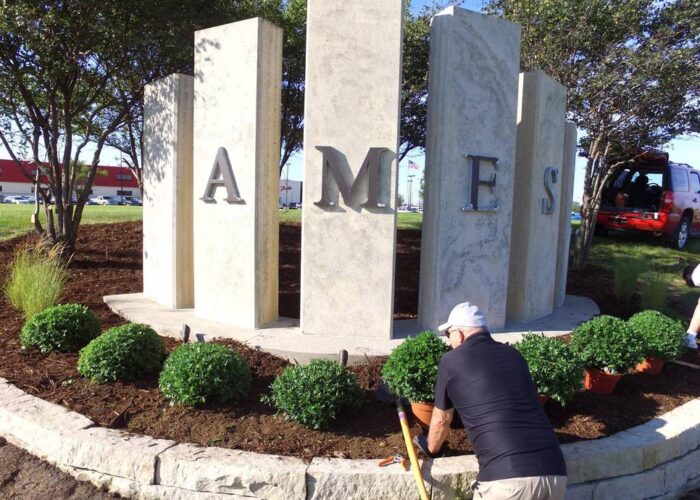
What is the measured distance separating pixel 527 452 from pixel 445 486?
68cm

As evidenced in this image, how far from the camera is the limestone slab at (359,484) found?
3.03 metres

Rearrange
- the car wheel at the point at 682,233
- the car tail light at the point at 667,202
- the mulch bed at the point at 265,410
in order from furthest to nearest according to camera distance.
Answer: the car wheel at the point at 682,233 < the car tail light at the point at 667,202 < the mulch bed at the point at 265,410

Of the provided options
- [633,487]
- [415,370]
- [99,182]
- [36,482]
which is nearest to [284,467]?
[415,370]

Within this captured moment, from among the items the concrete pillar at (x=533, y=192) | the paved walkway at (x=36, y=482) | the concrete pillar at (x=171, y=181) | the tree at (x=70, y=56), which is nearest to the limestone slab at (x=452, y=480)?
the paved walkway at (x=36, y=482)

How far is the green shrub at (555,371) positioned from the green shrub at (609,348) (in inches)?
19.6

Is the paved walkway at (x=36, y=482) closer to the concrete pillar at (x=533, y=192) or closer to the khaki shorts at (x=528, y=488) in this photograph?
the khaki shorts at (x=528, y=488)

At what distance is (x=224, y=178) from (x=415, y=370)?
3168mm

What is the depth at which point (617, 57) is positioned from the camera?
31.0 ft

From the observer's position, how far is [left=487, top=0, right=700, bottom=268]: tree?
918cm

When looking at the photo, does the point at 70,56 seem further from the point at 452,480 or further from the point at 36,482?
the point at 452,480

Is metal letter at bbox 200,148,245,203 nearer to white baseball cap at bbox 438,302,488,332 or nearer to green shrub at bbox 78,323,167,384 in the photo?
green shrub at bbox 78,323,167,384

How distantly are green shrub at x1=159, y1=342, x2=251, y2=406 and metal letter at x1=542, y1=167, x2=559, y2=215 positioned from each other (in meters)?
4.42

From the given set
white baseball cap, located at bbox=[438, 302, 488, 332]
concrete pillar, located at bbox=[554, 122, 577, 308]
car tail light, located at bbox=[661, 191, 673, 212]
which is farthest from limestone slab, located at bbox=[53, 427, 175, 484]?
car tail light, located at bbox=[661, 191, 673, 212]

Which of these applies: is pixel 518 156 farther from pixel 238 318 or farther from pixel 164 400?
pixel 164 400
